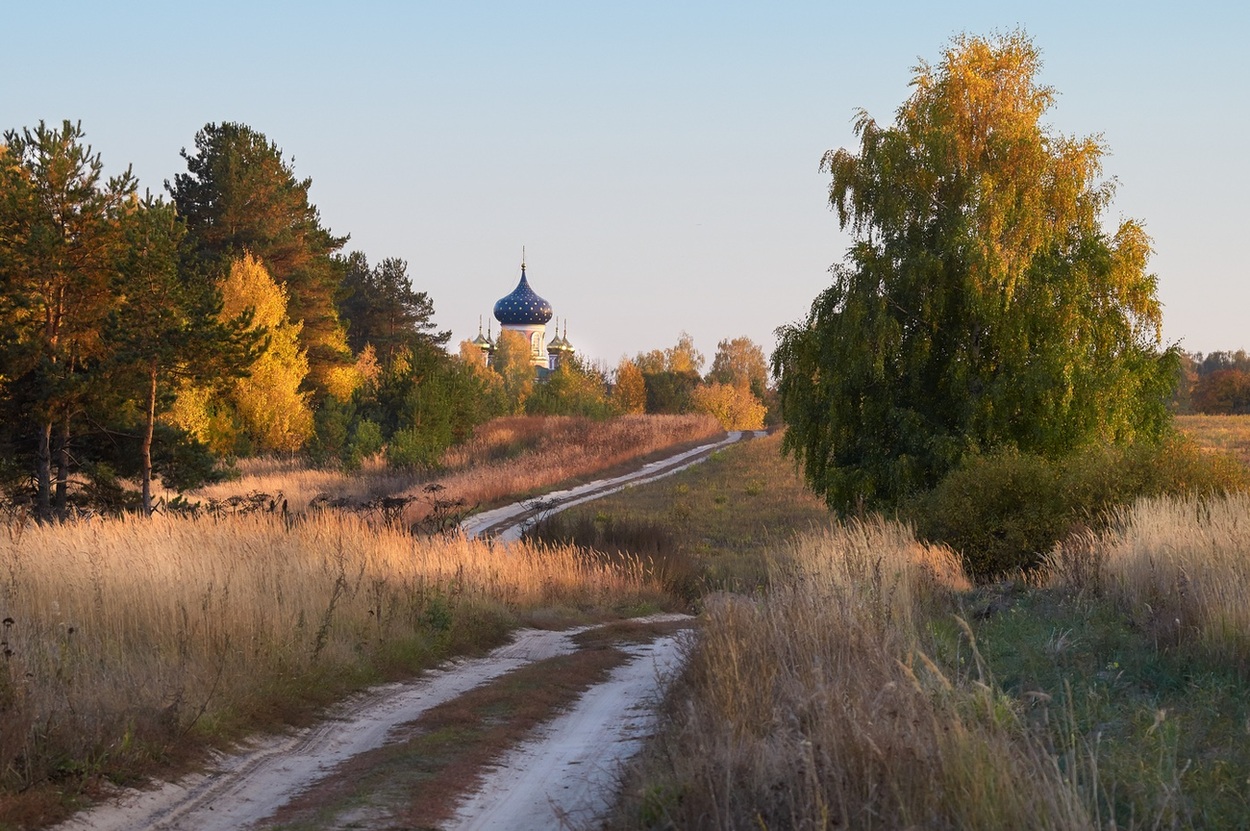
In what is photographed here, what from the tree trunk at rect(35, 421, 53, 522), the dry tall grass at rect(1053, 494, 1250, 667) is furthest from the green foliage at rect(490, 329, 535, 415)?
the dry tall grass at rect(1053, 494, 1250, 667)

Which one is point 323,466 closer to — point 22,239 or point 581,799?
point 22,239

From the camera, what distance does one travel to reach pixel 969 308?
25.1m

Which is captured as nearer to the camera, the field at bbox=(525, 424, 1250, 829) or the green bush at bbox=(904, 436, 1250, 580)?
the field at bbox=(525, 424, 1250, 829)

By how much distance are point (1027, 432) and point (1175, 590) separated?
1546 centimetres

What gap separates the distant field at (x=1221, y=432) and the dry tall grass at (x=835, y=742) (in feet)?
140

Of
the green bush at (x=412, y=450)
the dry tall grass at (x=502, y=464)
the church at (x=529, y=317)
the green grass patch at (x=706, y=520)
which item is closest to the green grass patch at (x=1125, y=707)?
the green grass patch at (x=706, y=520)

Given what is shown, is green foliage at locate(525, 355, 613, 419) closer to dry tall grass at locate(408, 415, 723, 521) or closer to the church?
dry tall grass at locate(408, 415, 723, 521)

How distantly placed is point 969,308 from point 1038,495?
22.1ft

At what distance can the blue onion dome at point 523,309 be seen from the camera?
164750mm

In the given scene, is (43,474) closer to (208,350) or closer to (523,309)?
(208,350)

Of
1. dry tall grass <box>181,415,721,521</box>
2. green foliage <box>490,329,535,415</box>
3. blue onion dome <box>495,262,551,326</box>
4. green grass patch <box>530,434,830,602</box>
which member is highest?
blue onion dome <box>495,262,551,326</box>

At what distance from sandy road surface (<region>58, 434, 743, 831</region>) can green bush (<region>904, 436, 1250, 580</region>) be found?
7.83 meters

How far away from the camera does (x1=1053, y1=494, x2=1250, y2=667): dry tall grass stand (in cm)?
938

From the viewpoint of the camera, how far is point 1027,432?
25625mm
